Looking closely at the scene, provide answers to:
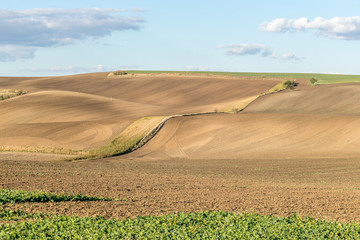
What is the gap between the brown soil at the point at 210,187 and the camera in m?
18.6

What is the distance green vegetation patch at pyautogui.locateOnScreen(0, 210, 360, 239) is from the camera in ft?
45.8

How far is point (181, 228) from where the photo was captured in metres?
14.8

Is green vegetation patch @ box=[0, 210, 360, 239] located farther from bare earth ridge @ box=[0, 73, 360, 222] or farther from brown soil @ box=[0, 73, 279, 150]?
brown soil @ box=[0, 73, 279, 150]

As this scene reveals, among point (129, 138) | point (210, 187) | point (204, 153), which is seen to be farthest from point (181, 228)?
point (129, 138)

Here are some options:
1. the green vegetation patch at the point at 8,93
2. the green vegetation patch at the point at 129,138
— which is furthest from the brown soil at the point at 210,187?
the green vegetation patch at the point at 8,93

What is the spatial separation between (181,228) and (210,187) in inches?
436

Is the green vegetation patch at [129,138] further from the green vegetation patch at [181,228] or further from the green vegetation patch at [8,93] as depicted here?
the green vegetation patch at [8,93]

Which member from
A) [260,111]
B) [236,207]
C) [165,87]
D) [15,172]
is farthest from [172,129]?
[165,87]

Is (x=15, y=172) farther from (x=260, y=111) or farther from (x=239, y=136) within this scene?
(x=260, y=111)

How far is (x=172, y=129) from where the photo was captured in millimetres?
54094

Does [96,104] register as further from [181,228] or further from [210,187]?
[181,228]

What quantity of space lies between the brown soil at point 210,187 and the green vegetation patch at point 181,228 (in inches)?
62.4

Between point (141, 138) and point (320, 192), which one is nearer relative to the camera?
point (320, 192)

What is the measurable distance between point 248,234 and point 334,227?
3.15 meters
